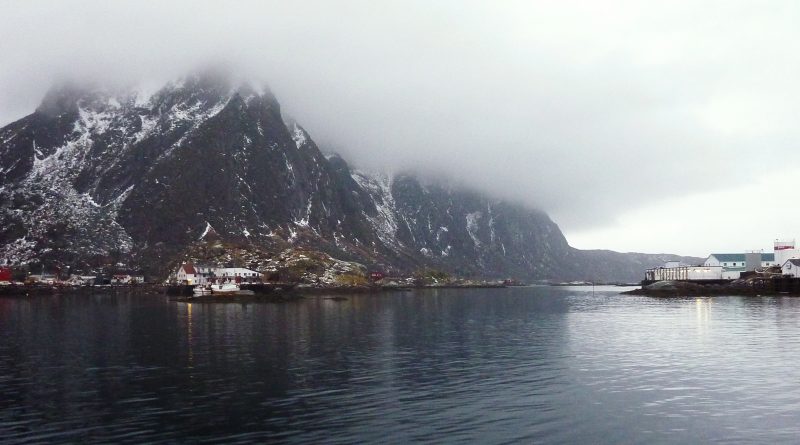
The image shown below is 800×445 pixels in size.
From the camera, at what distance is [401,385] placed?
47281mm

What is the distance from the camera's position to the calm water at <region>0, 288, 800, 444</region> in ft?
112

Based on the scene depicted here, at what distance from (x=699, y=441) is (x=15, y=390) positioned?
47725 millimetres

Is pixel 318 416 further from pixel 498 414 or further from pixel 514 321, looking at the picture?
pixel 514 321

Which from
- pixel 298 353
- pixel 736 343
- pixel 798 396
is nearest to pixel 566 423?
pixel 798 396

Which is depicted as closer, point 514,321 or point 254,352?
point 254,352

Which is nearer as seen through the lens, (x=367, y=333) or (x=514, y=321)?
(x=367, y=333)

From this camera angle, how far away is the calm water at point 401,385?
34.0 m

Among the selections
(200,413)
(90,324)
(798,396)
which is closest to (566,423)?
(798,396)

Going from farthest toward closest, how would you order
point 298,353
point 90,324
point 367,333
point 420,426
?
1. point 90,324
2. point 367,333
3. point 298,353
4. point 420,426

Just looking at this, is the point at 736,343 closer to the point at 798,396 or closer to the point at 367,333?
the point at 798,396

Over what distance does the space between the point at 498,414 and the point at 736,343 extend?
5065cm

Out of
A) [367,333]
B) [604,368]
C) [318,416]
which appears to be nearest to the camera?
[318,416]

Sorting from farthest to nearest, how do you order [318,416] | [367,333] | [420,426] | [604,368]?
[367,333], [604,368], [318,416], [420,426]

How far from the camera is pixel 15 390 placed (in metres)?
45.6
